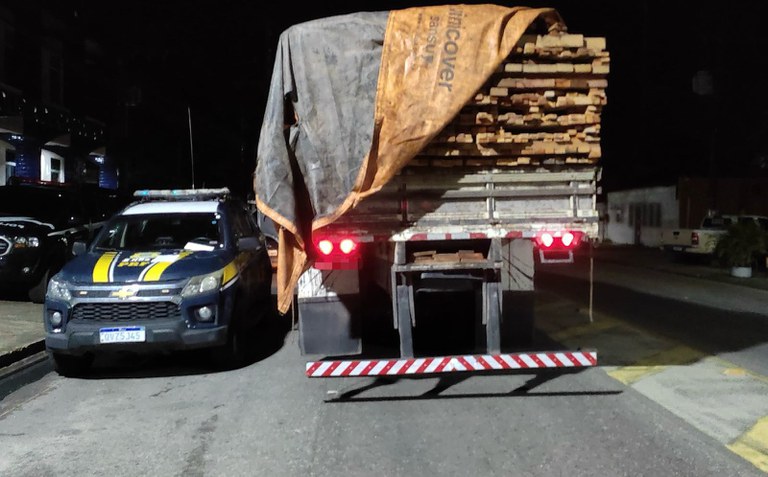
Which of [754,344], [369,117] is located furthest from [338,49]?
[754,344]

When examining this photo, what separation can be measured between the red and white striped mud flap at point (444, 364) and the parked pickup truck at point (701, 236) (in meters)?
15.4

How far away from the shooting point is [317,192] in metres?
5.69

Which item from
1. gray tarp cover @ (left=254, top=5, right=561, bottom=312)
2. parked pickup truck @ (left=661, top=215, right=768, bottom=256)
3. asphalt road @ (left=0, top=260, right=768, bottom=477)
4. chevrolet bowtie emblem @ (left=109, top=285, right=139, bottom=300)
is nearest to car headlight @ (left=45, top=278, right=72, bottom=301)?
chevrolet bowtie emblem @ (left=109, top=285, right=139, bottom=300)

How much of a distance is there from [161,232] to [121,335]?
7.70 ft

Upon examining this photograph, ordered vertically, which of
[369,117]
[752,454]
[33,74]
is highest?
[33,74]

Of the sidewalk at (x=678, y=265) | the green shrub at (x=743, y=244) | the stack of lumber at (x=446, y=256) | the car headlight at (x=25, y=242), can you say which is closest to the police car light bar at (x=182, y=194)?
the car headlight at (x=25, y=242)

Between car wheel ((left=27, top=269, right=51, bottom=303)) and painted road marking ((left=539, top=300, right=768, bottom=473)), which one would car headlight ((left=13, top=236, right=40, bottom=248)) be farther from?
painted road marking ((left=539, top=300, right=768, bottom=473))

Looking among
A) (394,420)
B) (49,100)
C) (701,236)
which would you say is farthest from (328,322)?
(49,100)

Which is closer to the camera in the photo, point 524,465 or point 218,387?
point 524,465

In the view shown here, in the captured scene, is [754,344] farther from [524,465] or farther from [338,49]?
[338,49]

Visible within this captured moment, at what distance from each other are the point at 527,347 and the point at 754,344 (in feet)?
12.0

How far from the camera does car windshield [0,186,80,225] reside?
11.9 metres

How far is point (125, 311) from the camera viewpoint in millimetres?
6879

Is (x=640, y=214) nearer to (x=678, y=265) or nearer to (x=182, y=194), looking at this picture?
(x=678, y=265)
